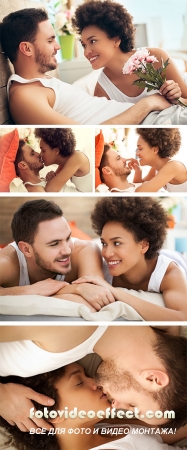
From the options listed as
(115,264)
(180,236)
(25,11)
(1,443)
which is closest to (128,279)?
(115,264)

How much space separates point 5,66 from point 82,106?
350mm

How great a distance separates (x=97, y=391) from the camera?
112 inches

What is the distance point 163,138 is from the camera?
278cm

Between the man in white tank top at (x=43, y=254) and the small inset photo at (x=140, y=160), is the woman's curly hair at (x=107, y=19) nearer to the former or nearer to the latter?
the small inset photo at (x=140, y=160)

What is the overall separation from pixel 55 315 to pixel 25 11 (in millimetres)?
1231

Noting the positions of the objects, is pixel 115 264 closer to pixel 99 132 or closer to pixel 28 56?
pixel 99 132

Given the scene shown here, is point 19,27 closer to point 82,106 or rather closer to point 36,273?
point 82,106

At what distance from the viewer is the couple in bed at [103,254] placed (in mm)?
2787

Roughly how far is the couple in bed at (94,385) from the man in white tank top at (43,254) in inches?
7.6

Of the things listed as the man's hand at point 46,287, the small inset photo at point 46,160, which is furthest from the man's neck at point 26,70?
the man's hand at point 46,287

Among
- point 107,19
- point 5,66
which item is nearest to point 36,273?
point 5,66

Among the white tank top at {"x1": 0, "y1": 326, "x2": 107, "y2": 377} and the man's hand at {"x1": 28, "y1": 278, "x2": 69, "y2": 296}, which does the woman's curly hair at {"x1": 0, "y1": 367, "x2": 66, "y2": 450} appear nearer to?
the white tank top at {"x1": 0, "y1": 326, "x2": 107, "y2": 377}

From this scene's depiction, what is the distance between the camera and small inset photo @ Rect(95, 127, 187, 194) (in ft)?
9.12

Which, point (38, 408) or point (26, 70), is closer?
point (26, 70)
